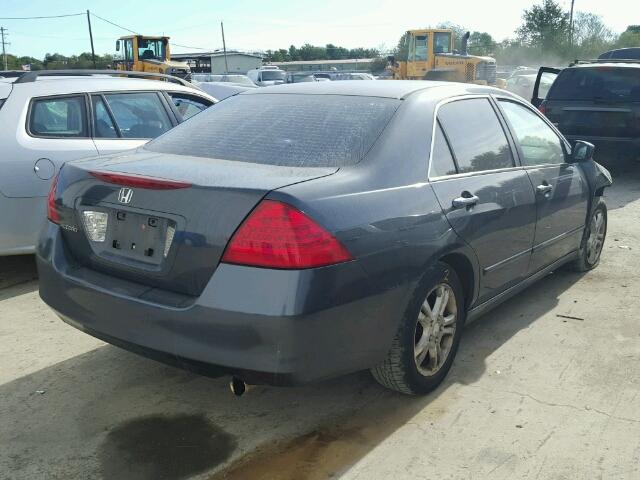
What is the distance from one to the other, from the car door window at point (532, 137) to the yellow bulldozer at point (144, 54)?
25.9 m

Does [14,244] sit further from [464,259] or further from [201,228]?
[464,259]

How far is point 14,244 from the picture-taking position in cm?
511

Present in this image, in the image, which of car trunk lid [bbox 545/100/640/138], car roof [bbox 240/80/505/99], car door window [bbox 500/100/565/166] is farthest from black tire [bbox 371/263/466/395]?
car trunk lid [bbox 545/100/640/138]

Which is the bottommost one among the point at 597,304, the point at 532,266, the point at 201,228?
the point at 597,304

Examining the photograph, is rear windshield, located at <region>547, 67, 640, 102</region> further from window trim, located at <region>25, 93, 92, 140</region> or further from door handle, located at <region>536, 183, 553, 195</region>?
window trim, located at <region>25, 93, 92, 140</region>

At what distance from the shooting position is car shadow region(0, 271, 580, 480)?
115 inches

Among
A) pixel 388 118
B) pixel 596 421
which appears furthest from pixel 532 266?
pixel 388 118

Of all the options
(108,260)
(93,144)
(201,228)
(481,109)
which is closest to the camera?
(201,228)

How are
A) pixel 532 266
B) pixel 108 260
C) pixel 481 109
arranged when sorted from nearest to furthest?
pixel 108 260
pixel 481 109
pixel 532 266

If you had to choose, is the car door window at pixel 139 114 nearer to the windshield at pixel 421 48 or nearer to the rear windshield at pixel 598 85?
the rear windshield at pixel 598 85

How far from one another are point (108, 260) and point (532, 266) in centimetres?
268

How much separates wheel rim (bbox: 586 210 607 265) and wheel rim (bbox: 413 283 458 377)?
7.87ft

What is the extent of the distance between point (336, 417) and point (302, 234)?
43.3 inches

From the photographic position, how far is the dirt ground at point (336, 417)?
9.50 ft
